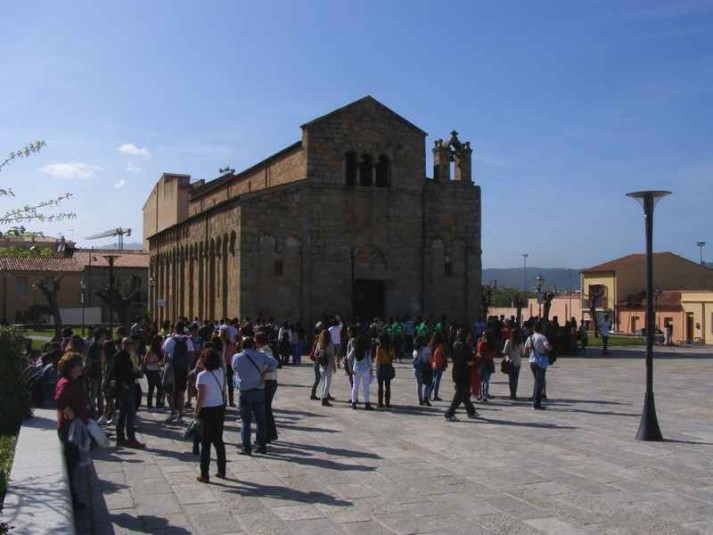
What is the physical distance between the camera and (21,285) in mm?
68562

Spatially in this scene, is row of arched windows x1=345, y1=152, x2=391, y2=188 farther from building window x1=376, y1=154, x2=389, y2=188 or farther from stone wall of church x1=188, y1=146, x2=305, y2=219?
stone wall of church x1=188, y1=146, x2=305, y2=219

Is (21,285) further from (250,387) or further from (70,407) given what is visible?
(70,407)

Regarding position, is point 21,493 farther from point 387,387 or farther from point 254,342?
point 387,387

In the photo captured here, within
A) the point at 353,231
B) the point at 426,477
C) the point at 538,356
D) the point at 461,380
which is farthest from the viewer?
the point at 353,231

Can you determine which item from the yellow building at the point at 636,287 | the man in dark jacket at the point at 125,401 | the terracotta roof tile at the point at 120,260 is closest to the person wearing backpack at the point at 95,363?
the man in dark jacket at the point at 125,401

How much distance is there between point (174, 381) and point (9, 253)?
21.3 feet

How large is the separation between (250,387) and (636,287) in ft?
201

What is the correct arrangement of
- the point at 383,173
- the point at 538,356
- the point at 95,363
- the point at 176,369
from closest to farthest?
the point at 95,363 < the point at 176,369 < the point at 538,356 < the point at 383,173

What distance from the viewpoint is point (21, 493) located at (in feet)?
24.0

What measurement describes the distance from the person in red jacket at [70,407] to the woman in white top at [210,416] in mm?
1589

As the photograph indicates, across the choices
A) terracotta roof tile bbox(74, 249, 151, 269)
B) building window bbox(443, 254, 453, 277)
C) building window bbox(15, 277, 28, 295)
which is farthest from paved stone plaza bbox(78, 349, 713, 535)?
terracotta roof tile bbox(74, 249, 151, 269)

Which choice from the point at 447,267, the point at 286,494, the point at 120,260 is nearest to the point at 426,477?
the point at 286,494

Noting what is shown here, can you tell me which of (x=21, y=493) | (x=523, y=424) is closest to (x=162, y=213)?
(x=523, y=424)

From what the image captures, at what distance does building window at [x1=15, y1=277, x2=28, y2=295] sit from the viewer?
224ft
